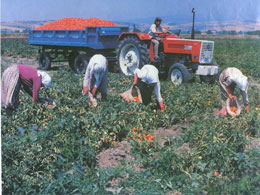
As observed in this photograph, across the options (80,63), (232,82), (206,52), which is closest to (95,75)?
(232,82)

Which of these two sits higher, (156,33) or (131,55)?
(156,33)

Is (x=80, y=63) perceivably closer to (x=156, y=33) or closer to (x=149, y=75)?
(x=156, y=33)

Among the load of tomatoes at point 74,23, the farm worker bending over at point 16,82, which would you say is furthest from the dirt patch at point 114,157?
the load of tomatoes at point 74,23

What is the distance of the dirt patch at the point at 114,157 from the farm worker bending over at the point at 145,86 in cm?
142

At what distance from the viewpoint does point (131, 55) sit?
30.8ft

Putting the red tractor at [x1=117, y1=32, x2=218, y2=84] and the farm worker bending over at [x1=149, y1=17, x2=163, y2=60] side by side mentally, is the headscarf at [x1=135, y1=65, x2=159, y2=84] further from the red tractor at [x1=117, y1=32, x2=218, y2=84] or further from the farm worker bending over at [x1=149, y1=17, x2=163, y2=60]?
the farm worker bending over at [x1=149, y1=17, x2=163, y2=60]

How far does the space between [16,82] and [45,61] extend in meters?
7.31

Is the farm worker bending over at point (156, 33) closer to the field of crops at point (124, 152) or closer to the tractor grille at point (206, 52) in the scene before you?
the tractor grille at point (206, 52)

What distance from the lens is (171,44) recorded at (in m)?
8.82

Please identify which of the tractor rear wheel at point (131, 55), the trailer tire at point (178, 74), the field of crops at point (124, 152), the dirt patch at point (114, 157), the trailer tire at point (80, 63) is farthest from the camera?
the trailer tire at point (80, 63)

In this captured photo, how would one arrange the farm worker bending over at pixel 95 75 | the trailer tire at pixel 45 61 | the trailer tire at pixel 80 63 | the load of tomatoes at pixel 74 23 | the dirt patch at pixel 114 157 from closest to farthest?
the dirt patch at pixel 114 157 < the farm worker bending over at pixel 95 75 < the trailer tire at pixel 80 63 < the load of tomatoes at pixel 74 23 < the trailer tire at pixel 45 61

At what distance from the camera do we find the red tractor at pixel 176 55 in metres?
8.53

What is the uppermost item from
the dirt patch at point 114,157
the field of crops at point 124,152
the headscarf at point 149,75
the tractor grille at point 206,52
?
the tractor grille at point 206,52

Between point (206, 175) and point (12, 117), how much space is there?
9.90 ft
